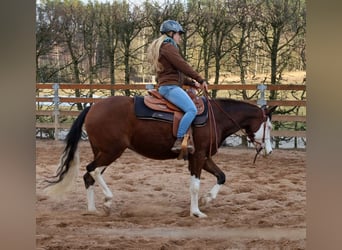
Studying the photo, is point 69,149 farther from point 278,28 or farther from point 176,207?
point 278,28

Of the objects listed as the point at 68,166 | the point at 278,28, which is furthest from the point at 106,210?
the point at 278,28

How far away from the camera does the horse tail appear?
2.32 meters

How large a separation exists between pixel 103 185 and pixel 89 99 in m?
0.50

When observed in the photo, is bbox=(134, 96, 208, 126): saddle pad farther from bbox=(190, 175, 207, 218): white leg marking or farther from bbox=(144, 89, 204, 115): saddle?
bbox=(190, 175, 207, 218): white leg marking

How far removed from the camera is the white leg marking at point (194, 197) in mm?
2343

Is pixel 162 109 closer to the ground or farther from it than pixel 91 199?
farther from it

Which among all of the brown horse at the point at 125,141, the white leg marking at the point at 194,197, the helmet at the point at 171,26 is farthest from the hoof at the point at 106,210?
the helmet at the point at 171,26

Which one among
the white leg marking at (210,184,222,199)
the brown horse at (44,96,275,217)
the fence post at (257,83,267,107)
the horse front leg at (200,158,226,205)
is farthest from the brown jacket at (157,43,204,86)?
the white leg marking at (210,184,222,199)

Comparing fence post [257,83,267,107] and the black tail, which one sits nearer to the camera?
the black tail

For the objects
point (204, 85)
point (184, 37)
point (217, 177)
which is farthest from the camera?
point (217, 177)

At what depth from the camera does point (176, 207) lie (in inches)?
95.0

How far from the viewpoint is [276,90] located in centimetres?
246

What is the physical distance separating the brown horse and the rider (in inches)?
4.2

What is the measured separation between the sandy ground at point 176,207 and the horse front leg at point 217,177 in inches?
1.2
